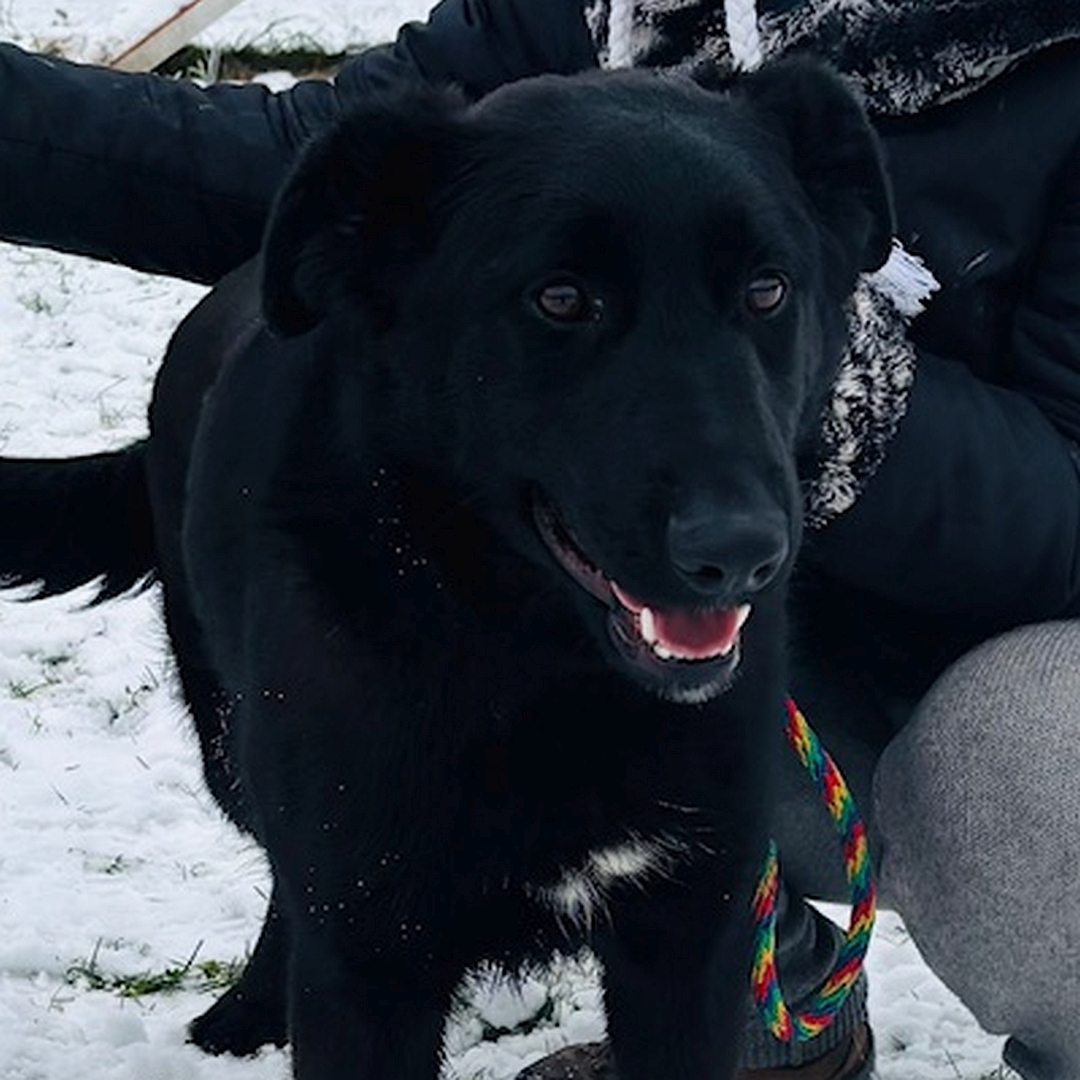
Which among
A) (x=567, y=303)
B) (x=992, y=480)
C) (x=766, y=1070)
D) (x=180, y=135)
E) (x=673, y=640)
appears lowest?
(x=766, y=1070)

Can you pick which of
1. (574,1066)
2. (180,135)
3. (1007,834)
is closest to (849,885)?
(1007,834)

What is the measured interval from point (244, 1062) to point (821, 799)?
72 centimetres

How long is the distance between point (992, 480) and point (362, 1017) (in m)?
0.78

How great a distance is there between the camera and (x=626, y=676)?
1.93m

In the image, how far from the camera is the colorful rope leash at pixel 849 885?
2258 millimetres

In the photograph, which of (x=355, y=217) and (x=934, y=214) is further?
(x=934, y=214)

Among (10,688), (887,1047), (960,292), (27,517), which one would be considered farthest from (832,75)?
(10,688)

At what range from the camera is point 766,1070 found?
104 inches

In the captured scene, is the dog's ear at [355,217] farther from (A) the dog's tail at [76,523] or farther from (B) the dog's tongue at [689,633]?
(A) the dog's tail at [76,523]

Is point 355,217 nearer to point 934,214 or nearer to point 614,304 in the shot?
point 614,304

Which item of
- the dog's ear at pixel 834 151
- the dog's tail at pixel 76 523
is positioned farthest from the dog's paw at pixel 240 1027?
the dog's ear at pixel 834 151

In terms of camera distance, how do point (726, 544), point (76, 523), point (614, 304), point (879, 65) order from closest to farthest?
point (726, 544)
point (614, 304)
point (879, 65)
point (76, 523)

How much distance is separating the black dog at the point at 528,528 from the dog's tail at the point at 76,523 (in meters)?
0.37

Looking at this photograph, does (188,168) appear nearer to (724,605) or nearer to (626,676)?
(626,676)
